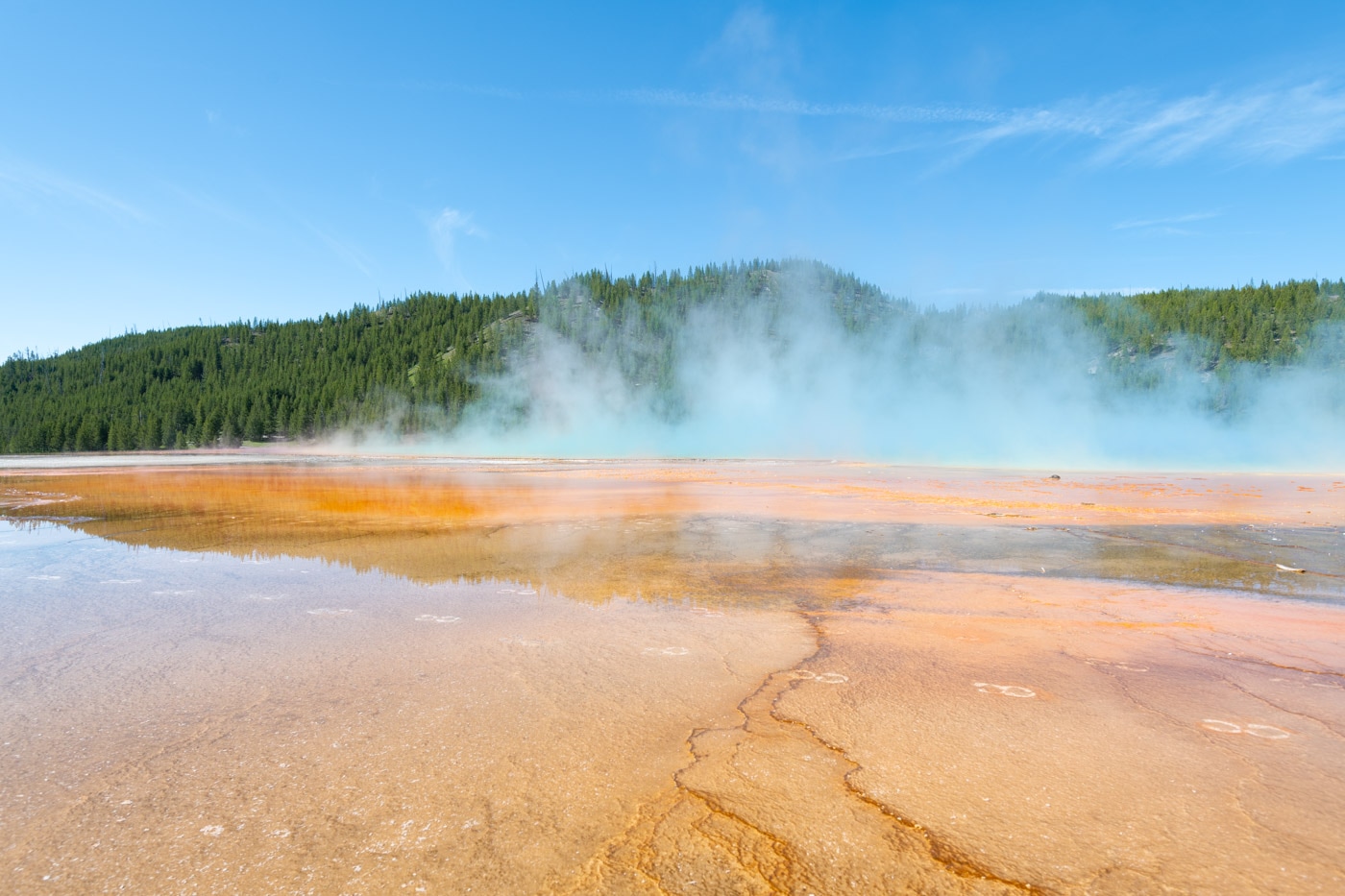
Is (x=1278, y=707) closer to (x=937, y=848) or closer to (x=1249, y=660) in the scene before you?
(x=1249, y=660)

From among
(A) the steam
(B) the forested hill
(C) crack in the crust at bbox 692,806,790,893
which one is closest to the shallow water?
(C) crack in the crust at bbox 692,806,790,893

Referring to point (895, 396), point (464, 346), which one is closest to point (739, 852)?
→ point (895, 396)

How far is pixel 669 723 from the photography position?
3.93 m

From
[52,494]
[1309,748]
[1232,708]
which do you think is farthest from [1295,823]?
→ [52,494]

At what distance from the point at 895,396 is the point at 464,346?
67589 millimetres

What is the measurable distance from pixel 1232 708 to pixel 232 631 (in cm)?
724

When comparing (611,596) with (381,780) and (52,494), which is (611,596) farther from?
(52,494)

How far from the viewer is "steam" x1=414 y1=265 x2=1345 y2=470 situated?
2392 inches

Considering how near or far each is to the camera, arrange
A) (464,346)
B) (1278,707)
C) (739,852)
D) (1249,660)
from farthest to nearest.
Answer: (464,346), (1249,660), (1278,707), (739,852)

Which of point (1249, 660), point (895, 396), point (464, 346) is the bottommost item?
point (1249, 660)

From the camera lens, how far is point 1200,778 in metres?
3.28

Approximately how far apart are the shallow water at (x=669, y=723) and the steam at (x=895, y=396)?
42.7 metres

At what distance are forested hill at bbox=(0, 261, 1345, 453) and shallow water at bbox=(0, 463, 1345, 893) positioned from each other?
82353 millimetres

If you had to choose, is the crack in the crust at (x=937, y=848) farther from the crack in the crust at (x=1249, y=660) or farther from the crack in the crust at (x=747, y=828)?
the crack in the crust at (x=1249, y=660)
